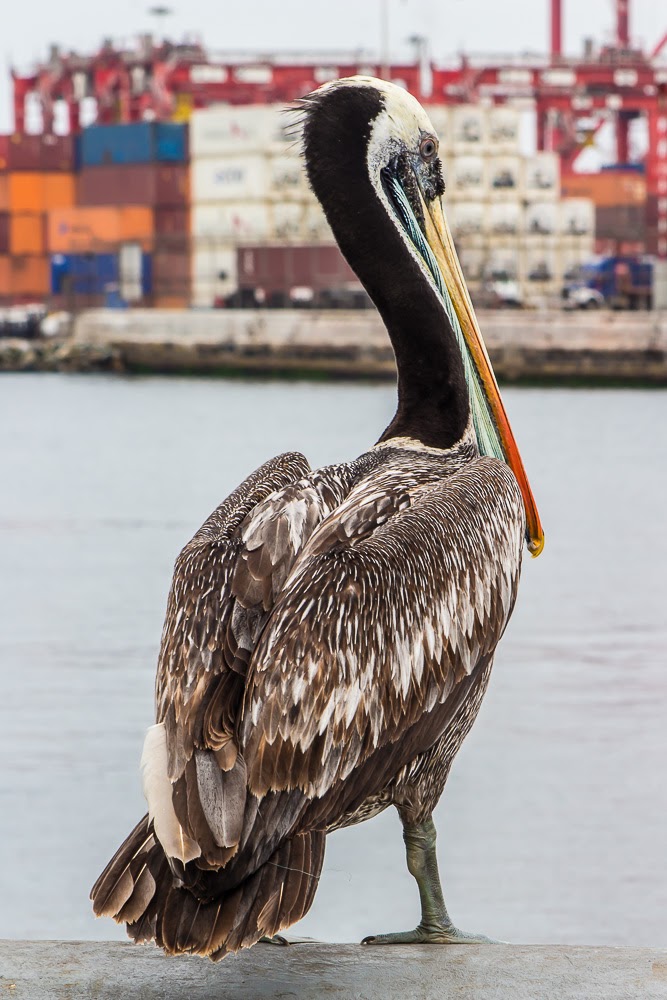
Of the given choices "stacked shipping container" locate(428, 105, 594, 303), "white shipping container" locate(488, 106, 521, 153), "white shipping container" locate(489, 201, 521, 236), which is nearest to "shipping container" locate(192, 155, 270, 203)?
"stacked shipping container" locate(428, 105, 594, 303)

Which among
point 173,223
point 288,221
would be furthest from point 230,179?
point 173,223

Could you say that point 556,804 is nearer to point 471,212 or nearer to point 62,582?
point 62,582

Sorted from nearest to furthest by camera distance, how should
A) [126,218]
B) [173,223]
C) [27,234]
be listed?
1. [126,218]
2. [173,223]
3. [27,234]

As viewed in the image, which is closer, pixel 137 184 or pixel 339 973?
pixel 339 973

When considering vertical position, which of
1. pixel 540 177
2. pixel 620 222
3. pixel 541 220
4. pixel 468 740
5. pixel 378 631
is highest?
pixel 540 177

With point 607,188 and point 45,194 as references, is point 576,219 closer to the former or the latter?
point 607,188

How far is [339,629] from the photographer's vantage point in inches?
106

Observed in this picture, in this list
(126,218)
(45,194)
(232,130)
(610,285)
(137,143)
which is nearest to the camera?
(610,285)

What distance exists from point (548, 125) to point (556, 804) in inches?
2368

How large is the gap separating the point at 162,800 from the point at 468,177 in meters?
54.5

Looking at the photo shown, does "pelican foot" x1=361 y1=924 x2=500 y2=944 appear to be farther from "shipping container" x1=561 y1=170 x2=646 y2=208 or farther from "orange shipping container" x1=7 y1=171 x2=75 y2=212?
"shipping container" x1=561 y1=170 x2=646 y2=208

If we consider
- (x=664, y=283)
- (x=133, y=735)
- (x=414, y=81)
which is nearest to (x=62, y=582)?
(x=133, y=735)

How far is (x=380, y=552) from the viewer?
2.79m

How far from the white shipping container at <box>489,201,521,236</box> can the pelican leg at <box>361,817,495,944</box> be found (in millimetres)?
53769
